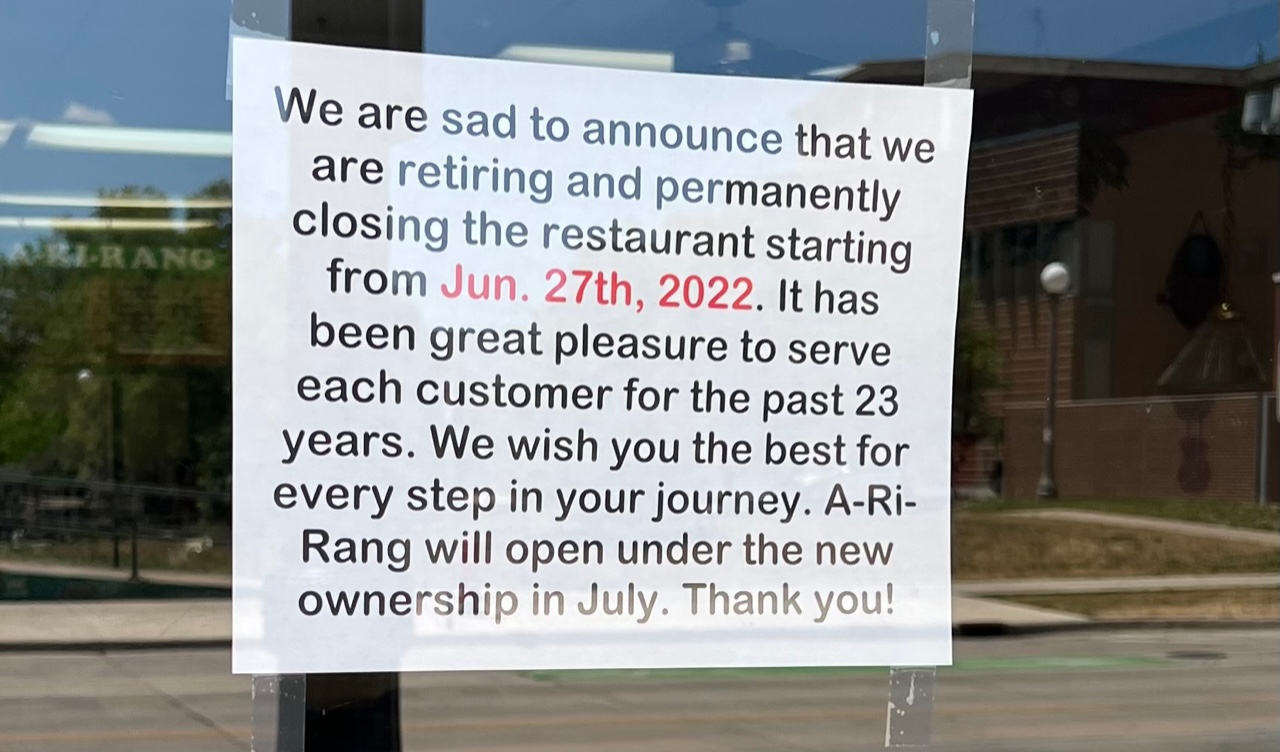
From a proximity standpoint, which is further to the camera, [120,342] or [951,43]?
[120,342]

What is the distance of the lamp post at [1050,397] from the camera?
2.54 metres

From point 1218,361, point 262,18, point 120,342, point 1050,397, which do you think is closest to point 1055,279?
point 1050,397

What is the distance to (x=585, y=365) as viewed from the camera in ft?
6.57

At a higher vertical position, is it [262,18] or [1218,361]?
[262,18]

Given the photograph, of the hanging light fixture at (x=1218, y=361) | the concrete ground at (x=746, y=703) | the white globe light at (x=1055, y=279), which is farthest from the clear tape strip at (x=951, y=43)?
the concrete ground at (x=746, y=703)

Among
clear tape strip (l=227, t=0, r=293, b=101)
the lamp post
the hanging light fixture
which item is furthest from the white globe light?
clear tape strip (l=227, t=0, r=293, b=101)

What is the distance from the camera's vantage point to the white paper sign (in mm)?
1910

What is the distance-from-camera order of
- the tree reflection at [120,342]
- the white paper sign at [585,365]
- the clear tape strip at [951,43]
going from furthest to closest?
the tree reflection at [120,342], the clear tape strip at [951,43], the white paper sign at [585,365]

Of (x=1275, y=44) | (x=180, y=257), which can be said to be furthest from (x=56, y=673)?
(x=1275, y=44)

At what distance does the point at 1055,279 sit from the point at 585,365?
124 centimetres

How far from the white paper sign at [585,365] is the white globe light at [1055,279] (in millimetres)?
510

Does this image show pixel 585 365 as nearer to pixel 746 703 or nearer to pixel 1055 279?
pixel 746 703

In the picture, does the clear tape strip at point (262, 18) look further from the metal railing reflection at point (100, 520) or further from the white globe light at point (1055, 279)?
the white globe light at point (1055, 279)

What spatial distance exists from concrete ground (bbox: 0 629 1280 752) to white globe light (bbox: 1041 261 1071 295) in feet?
2.71
